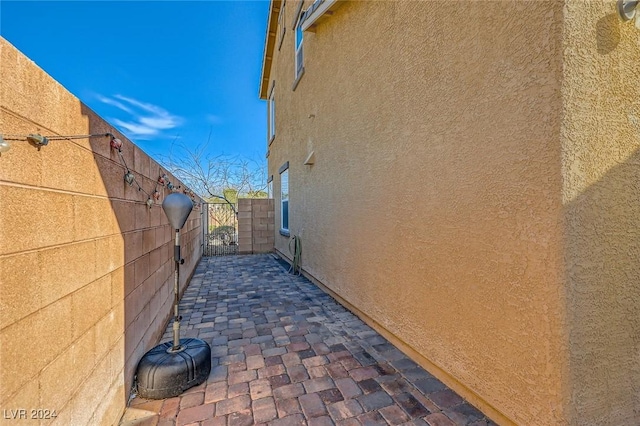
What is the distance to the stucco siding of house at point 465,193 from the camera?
1.59 meters

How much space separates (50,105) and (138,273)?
5.24 ft

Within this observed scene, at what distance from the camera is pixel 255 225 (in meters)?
9.45

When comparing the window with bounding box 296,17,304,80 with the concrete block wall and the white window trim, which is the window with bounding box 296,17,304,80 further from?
the concrete block wall

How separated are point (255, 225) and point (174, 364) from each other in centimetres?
731

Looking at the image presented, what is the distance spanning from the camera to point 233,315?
3996 millimetres

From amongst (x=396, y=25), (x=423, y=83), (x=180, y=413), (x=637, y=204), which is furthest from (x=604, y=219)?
(x=180, y=413)

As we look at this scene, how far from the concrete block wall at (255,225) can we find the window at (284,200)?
0.85m

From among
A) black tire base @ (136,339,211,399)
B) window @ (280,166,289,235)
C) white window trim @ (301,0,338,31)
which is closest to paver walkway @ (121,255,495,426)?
black tire base @ (136,339,211,399)

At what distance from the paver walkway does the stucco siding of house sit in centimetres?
25

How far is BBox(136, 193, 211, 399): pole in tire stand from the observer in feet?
7.15

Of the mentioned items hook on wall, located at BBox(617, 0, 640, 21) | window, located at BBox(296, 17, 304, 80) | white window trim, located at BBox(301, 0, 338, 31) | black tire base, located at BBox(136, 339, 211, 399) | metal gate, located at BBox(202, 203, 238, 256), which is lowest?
black tire base, located at BBox(136, 339, 211, 399)

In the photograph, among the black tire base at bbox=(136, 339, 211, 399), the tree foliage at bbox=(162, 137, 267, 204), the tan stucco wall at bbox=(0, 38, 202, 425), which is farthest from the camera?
the tree foliage at bbox=(162, 137, 267, 204)

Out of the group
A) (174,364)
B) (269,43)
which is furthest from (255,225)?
(174,364)

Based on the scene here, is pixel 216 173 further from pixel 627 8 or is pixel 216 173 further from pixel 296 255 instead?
pixel 627 8
